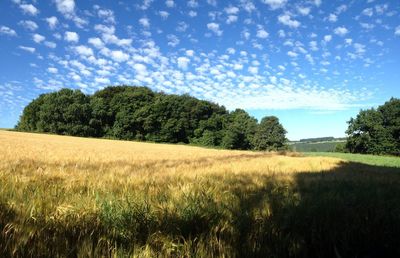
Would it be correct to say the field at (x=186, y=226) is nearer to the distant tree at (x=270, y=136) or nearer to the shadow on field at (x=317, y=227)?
the shadow on field at (x=317, y=227)

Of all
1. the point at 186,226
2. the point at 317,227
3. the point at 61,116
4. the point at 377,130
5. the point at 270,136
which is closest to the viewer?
the point at 186,226

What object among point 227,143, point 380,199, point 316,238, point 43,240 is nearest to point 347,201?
point 380,199

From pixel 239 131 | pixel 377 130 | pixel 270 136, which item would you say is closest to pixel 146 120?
pixel 239 131

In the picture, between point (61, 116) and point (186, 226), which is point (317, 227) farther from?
point (61, 116)

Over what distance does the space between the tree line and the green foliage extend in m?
19.6

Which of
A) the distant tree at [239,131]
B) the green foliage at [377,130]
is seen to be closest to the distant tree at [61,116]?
the distant tree at [239,131]

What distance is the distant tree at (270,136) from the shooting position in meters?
94.2

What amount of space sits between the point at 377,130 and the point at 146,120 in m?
55.3

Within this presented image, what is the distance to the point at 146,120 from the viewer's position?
87625mm

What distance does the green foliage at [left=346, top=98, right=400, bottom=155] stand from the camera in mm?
79875

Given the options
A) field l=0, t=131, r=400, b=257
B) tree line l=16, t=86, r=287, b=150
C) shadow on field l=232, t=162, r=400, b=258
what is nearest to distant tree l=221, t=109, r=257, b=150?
tree line l=16, t=86, r=287, b=150

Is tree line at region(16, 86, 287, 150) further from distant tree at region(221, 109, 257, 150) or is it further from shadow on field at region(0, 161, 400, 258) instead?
shadow on field at region(0, 161, 400, 258)

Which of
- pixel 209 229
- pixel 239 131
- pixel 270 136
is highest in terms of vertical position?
pixel 239 131

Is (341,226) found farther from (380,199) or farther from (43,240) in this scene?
(43,240)
